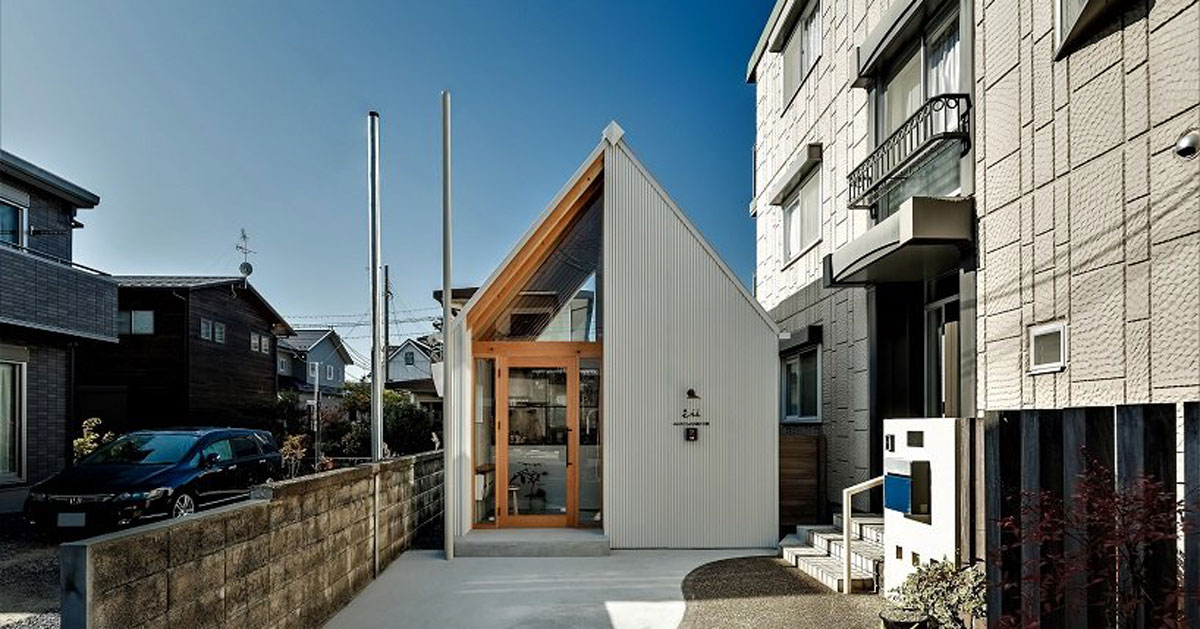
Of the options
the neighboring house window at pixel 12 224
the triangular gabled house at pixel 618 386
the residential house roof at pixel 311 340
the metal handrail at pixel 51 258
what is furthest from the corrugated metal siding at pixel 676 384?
the residential house roof at pixel 311 340

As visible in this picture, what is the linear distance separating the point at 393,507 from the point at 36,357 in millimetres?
9386

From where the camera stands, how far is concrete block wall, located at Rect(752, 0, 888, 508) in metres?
9.70

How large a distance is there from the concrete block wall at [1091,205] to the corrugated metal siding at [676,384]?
2997mm

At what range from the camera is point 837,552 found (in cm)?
802

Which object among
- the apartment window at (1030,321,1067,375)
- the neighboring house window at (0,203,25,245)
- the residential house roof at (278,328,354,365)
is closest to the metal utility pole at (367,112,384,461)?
the apartment window at (1030,321,1067,375)

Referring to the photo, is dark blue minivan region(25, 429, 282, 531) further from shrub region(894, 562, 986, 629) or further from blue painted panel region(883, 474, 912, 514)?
shrub region(894, 562, 986, 629)

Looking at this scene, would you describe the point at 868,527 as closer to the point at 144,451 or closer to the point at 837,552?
the point at 837,552

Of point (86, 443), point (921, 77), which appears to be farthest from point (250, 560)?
point (86, 443)

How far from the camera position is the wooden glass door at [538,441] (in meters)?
9.86

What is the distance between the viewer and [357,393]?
26219mm

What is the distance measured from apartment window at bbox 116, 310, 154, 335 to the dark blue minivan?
38.9ft

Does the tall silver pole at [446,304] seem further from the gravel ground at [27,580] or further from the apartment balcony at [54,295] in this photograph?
the apartment balcony at [54,295]

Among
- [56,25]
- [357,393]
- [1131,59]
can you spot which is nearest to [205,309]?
[357,393]

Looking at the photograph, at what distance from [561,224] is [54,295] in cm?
960
